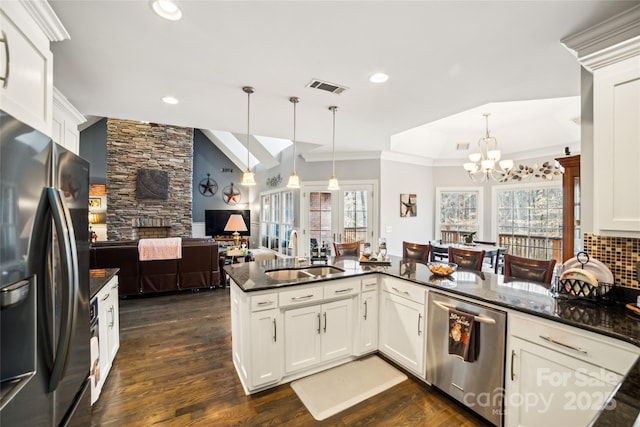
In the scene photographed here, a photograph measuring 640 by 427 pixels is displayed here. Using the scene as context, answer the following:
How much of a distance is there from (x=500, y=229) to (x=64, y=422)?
7036mm

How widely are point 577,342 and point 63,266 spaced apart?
248cm

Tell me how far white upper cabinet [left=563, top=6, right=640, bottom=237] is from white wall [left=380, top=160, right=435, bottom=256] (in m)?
3.99

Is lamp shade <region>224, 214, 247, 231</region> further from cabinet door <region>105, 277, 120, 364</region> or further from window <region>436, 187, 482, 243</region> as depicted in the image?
window <region>436, 187, 482, 243</region>

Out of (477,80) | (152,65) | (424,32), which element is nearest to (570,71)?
(477,80)

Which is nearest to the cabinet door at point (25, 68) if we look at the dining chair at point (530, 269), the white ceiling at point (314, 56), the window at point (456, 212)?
the white ceiling at point (314, 56)

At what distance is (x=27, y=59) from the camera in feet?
4.55

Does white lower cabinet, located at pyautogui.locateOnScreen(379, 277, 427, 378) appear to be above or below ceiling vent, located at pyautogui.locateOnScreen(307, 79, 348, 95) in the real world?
below

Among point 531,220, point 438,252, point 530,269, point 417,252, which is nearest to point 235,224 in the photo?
point 417,252

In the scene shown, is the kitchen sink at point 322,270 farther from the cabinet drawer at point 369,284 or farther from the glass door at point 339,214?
the glass door at point 339,214

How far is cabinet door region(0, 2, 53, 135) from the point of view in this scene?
1.22 metres

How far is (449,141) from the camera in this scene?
6125mm

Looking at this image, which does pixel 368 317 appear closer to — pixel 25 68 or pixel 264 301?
pixel 264 301

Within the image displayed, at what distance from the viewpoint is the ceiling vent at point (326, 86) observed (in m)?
2.61

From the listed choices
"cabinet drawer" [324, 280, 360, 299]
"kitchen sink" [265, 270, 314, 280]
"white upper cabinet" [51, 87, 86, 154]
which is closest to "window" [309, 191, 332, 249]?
"kitchen sink" [265, 270, 314, 280]
